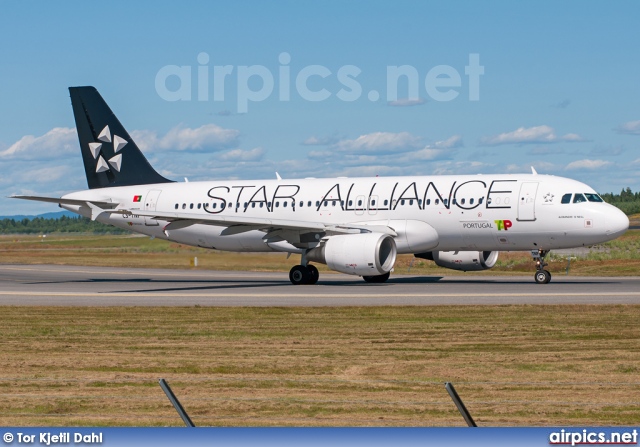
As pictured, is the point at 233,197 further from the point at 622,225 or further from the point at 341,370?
the point at 341,370

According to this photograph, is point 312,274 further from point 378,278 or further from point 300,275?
point 378,278

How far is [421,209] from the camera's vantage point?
41.0m

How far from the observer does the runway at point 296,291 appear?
33625mm

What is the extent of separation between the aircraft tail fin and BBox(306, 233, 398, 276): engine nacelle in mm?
13608

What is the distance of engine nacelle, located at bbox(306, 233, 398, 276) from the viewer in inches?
1535

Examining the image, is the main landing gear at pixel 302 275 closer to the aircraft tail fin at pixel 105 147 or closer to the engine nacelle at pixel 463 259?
the engine nacelle at pixel 463 259

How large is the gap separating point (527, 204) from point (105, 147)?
861 inches

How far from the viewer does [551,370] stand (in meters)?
18.6

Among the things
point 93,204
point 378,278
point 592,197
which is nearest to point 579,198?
point 592,197

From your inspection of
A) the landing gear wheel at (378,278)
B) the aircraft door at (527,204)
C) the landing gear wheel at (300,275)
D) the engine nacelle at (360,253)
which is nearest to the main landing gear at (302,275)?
the landing gear wheel at (300,275)

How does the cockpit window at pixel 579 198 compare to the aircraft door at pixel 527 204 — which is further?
the aircraft door at pixel 527 204

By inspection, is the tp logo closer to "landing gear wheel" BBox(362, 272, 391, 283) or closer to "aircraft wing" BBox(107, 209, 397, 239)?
"aircraft wing" BBox(107, 209, 397, 239)

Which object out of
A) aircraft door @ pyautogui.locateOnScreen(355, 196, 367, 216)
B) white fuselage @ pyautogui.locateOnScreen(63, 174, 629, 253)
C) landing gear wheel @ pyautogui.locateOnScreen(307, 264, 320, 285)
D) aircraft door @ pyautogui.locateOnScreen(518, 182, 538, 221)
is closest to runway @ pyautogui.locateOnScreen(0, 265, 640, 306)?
landing gear wheel @ pyautogui.locateOnScreen(307, 264, 320, 285)

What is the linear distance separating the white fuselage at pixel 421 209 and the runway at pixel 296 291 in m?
1.86
